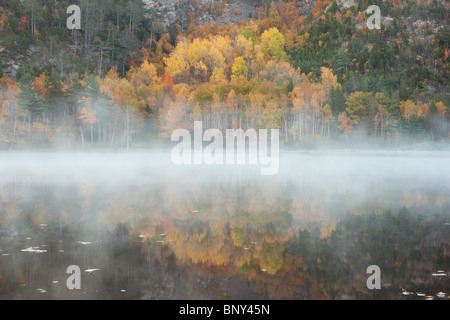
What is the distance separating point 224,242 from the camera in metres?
14.2

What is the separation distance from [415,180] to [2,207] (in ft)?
84.1

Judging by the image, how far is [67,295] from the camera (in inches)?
383

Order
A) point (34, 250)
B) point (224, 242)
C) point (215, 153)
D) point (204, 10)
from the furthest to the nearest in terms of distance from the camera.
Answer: point (204, 10) < point (215, 153) < point (224, 242) < point (34, 250)

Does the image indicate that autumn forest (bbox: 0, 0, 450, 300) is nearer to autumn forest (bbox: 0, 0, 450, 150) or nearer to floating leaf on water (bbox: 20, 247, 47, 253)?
floating leaf on water (bbox: 20, 247, 47, 253)

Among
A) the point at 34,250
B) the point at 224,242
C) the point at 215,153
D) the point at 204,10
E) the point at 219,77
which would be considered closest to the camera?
the point at 34,250

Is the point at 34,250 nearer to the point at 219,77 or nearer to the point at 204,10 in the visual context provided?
the point at 219,77

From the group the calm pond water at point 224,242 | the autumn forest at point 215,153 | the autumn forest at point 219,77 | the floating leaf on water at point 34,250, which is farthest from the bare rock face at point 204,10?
the floating leaf on water at point 34,250

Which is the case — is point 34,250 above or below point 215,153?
below

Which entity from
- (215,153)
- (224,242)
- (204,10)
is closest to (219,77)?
(215,153)

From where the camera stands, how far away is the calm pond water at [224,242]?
1030cm

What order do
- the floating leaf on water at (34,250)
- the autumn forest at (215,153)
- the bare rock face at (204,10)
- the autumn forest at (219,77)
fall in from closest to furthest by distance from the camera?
the autumn forest at (215,153), the floating leaf on water at (34,250), the autumn forest at (219,77), the bare rock face at (204,10)

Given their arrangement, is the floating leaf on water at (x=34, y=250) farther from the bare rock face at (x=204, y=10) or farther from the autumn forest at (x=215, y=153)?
the bare rock face at (x=204, y=10)

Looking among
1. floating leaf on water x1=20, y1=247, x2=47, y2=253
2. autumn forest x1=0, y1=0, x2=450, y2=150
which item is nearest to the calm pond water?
floating leaf on water x1=20, y1=247, x2=47, y2=253

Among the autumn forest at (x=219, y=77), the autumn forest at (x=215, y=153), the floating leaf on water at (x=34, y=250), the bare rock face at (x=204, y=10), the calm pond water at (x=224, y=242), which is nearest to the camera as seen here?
the calm pond water at (x=224, y=242)
